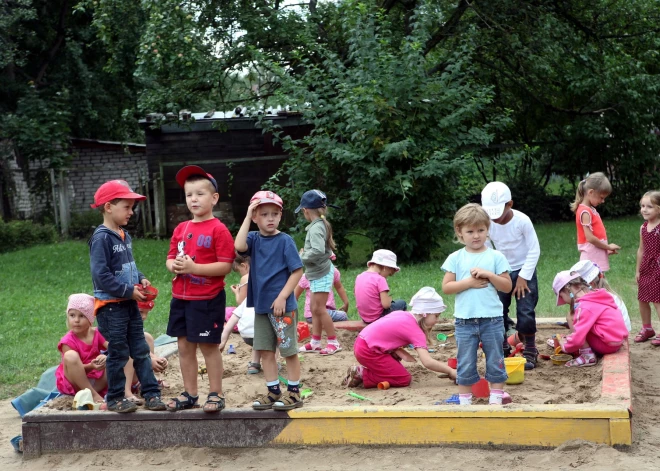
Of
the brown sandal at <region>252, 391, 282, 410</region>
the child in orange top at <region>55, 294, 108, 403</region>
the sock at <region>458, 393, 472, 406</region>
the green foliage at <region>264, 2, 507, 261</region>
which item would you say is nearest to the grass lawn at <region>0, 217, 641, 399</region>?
the green foliage at <region>264, 2, 507, 261</region>

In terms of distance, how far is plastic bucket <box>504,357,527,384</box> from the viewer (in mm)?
6184

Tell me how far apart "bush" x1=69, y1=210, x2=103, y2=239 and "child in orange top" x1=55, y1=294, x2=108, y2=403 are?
1628 cm

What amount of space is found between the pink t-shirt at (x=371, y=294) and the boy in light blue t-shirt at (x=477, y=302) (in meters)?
2.44

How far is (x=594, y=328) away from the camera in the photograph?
6656 mm

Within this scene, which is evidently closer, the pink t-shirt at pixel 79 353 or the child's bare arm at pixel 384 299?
the pink t-shirt at pixel 79 353

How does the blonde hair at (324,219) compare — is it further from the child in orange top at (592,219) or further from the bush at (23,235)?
the bush at (23,235)

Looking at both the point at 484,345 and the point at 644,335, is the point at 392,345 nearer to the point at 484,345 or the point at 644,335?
the point at 484,345

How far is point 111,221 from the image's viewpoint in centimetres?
542

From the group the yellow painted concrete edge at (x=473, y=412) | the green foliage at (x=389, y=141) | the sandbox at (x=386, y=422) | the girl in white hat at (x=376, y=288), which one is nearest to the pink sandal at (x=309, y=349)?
the girl in white hat at (x=376, y=288)

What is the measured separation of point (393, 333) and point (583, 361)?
5.45 feet

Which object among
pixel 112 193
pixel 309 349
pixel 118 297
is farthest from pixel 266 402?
pixel 309 349

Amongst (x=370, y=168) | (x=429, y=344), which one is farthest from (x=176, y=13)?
(x=429, y=344)

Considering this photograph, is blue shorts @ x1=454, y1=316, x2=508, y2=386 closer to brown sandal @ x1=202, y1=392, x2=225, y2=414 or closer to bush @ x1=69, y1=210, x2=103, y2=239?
brown sandal @ x1=202, y1=392, x2=225, y2=414

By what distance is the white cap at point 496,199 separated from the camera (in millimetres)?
6461
